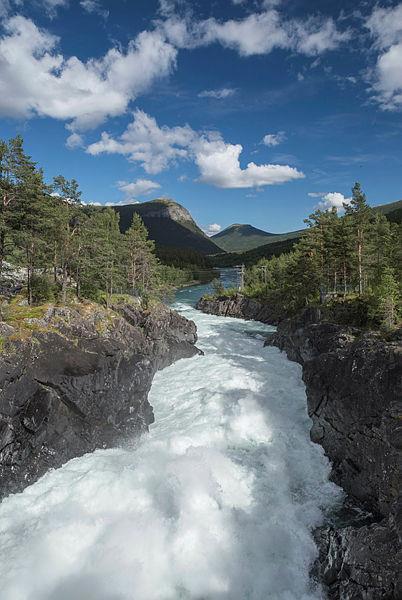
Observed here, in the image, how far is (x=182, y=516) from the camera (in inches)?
797

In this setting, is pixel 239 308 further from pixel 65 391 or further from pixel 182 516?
pixel 182 516

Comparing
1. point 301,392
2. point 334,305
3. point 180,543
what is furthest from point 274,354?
point 180,543

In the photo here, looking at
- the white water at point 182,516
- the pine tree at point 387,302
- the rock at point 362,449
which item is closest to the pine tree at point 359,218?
the pine tree at point 387,302

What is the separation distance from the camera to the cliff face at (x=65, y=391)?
72.1 ft

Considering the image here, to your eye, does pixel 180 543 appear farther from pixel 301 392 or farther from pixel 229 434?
pixel 301 392

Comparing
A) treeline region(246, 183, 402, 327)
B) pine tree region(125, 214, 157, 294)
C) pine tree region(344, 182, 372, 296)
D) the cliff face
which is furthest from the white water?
pine tree region(125, 214, 157, 294)

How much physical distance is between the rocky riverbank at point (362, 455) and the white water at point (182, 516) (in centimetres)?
136

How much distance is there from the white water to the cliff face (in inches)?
45.1

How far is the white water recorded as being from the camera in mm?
16609

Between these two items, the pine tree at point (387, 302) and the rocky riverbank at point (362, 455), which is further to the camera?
the pine tree at point (387, 302)

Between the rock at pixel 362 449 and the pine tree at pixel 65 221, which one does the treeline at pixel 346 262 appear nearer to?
the rock at pixel 362 449

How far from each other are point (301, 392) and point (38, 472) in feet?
76.3

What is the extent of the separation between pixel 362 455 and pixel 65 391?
62.7ft

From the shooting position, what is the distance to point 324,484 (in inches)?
903
